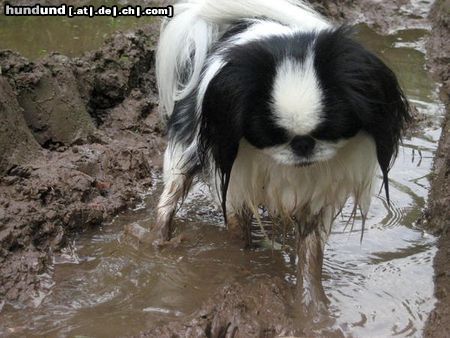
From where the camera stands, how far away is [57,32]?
698 centimetres

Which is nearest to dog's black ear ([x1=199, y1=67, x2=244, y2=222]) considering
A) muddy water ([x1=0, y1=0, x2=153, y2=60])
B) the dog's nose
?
the dog's nose

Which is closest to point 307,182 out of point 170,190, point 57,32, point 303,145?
point 303,145

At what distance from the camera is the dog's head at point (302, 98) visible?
2.62 meters

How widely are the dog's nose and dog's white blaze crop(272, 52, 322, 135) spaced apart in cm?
4

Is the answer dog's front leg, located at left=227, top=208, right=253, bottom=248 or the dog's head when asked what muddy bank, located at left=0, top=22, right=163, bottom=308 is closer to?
dog's front leg, located at left=227, top=208, right=253, bottom=248

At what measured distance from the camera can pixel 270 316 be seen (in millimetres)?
3143

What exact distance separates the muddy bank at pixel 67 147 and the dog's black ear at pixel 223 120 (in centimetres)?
108

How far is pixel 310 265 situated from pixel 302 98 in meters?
1.08

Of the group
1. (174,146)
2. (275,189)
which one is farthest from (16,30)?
(275,189)

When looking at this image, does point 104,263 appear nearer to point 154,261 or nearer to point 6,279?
point 154,261

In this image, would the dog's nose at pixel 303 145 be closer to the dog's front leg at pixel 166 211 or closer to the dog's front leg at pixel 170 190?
the dog's front leg at pixel 170 190

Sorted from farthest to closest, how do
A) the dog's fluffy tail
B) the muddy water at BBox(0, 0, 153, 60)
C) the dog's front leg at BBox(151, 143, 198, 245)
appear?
the muddy water at BBox(0, 0, 153, 60) < the dog's front leg at BBox(151, 143, 198, 245) < the dog's fluffy tail

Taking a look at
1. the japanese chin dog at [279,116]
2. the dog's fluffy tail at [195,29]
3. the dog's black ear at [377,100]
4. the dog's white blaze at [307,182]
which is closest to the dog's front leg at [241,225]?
the japanese chin dog at [279,116]

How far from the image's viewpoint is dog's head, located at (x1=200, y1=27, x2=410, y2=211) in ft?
8.58
